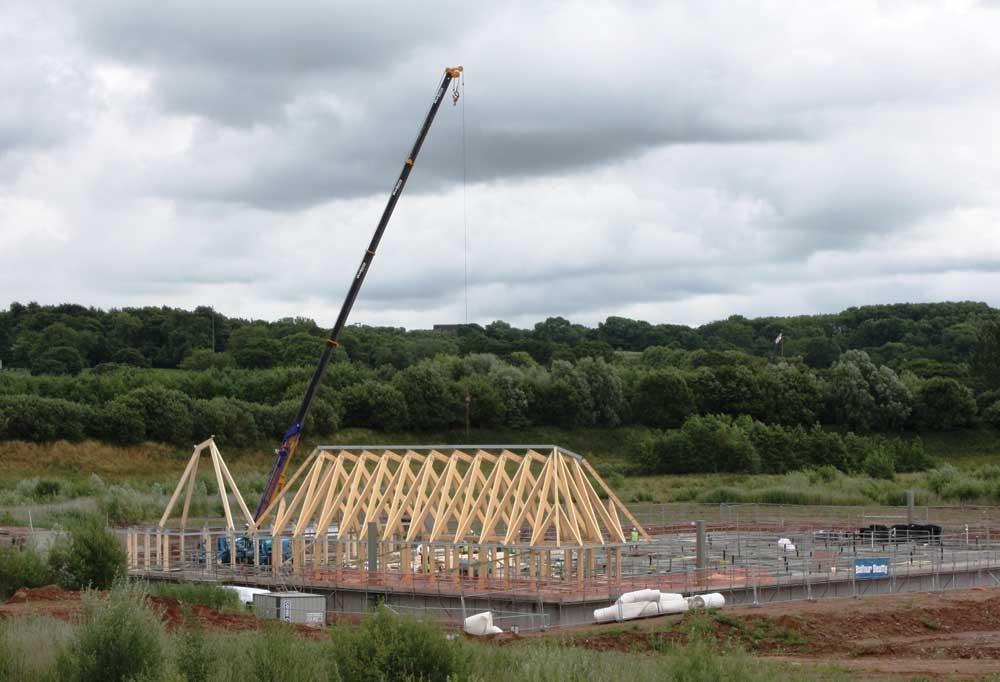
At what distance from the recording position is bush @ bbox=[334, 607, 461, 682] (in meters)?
20.0

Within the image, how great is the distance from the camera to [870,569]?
41906mm

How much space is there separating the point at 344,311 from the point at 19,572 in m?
16.3

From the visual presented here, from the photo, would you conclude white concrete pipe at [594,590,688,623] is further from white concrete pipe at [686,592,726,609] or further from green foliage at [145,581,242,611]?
green foliage at [145,581,242,611]

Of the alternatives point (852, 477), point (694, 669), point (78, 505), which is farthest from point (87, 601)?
point (852, 477)

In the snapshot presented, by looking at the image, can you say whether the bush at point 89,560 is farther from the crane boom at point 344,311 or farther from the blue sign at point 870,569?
the blue sign at point 870,569

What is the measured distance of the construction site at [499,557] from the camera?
37969mm

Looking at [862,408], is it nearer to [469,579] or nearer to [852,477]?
[852,477]

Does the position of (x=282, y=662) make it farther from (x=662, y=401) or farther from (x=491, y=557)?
(x=662, y=401)

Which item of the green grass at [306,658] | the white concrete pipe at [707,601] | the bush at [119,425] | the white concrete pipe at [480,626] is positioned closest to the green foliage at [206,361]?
the bush at [119,425]

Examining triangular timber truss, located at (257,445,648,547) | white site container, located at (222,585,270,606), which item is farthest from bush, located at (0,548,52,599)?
triangular timber truss, located at (257,445,648,547)

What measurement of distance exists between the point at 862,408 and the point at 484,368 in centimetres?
3051

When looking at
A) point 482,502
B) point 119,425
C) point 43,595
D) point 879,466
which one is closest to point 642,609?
point 482,502

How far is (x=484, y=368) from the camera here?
11375 centimetres

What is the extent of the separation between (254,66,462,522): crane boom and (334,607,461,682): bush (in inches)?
1165
